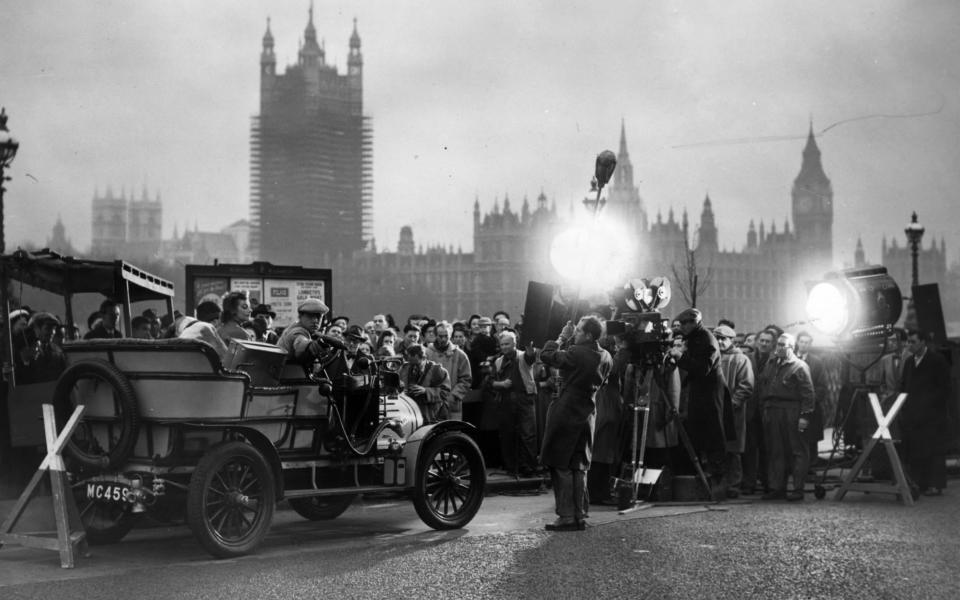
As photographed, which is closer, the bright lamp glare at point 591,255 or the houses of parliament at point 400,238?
the bright lamp glare at point 591,255

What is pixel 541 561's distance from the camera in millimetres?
8461

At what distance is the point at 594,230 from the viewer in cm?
1269

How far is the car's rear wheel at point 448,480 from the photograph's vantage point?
998 cm

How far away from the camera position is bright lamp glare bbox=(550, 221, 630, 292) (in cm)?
1288

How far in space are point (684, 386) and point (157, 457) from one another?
6537 mm

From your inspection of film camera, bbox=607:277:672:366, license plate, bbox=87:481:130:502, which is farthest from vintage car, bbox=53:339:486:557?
film camera, bbox=607:277:672:366

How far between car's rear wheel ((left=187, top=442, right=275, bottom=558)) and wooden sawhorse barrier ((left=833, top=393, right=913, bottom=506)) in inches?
260

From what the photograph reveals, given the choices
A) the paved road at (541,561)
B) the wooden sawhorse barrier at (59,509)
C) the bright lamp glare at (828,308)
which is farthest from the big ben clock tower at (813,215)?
the wooden sawhorse barrier at (59,509)

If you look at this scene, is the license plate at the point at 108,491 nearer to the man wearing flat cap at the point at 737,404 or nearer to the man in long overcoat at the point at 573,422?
the man in long overcoat at the point at 573,422

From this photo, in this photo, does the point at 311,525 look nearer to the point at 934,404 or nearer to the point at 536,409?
the point at 536,409

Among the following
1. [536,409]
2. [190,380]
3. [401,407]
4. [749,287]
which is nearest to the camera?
[190,380]

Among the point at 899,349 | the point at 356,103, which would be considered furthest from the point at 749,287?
the point at 899,349

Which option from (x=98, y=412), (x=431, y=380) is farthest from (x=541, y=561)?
(x=431, y=380)

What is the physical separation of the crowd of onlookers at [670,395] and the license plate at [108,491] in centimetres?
221
